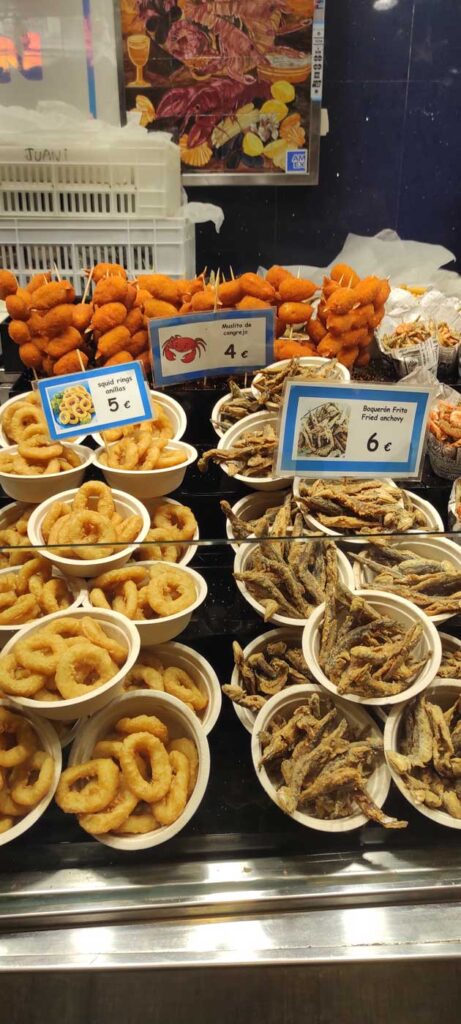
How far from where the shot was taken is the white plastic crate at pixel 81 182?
3010mm

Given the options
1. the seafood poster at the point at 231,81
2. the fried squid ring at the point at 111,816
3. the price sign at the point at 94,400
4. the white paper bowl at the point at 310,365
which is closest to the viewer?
the fried squid ring at the point at 111,816

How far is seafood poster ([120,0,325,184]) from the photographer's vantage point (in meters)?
3.52

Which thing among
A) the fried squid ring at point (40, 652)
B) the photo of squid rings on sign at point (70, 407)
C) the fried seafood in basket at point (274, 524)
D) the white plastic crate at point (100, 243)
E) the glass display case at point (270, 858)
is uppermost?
the white plastic crate at point (100, 243)

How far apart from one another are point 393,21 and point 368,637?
3.61m

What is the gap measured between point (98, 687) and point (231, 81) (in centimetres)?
356

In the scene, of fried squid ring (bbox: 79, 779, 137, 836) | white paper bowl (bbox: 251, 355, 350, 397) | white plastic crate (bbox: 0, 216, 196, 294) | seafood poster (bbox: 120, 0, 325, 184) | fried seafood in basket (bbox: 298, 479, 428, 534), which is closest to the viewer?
fried squid ring (bbox: 79, 779, 137, 836)

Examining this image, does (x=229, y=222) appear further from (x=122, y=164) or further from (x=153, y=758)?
(x=153, y=758)

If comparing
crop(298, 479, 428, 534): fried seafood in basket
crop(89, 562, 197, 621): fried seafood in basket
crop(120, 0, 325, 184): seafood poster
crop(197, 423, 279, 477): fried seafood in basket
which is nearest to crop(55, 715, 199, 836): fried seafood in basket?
crop(89, 562, 197, 621): fried seafood in basket

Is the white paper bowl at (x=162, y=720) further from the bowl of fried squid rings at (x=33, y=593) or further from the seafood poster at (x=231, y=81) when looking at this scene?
the seafood poster at (x=231, y=81)

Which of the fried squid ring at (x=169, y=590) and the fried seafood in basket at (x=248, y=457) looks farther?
the fried seafood in basket at (x=248, y=457)

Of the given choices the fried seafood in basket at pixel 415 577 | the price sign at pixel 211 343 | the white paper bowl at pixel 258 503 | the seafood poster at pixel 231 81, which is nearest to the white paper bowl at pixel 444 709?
the fried seafood in basket at pixel 415 577

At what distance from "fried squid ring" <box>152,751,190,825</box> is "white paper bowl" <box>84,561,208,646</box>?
0.79 ft

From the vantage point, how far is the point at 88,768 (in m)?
1.21

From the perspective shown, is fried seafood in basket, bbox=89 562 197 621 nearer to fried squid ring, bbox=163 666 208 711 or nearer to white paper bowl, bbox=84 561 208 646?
white paper bowl, bbox=84 561 208 646
